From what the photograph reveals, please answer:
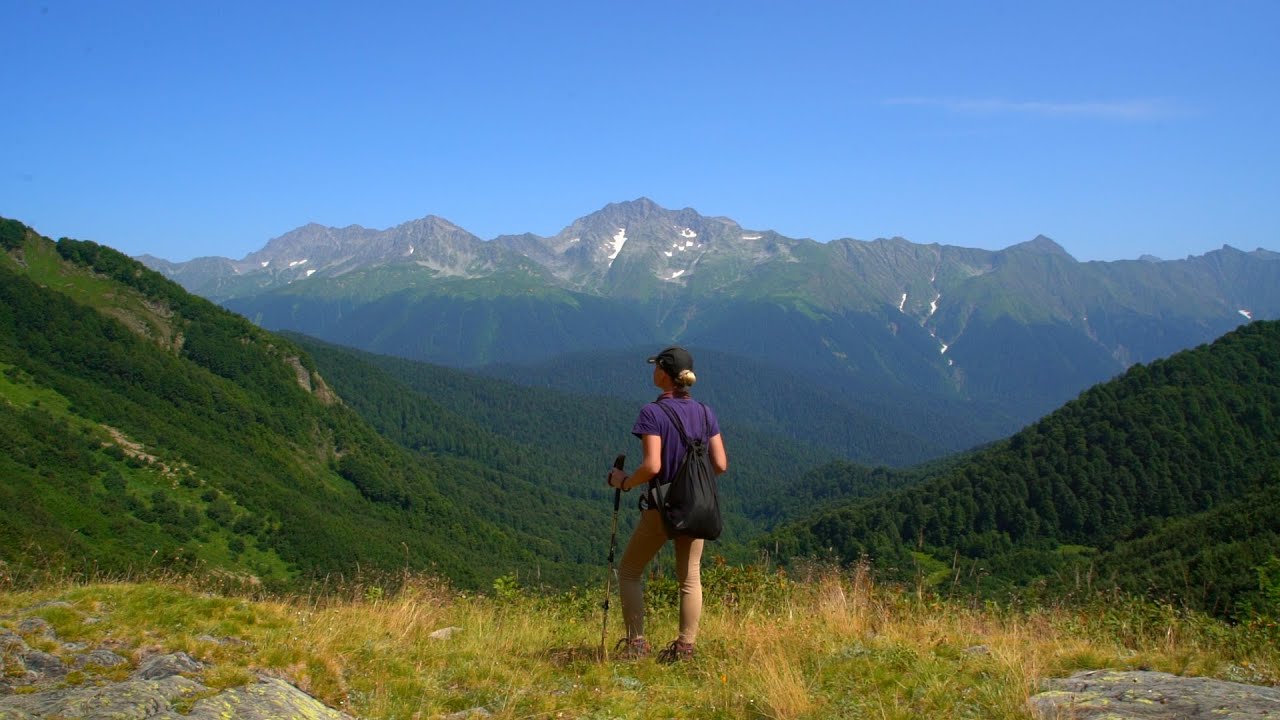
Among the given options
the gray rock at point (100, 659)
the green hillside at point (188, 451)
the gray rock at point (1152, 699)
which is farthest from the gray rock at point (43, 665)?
the green hillside at point (188, 451)

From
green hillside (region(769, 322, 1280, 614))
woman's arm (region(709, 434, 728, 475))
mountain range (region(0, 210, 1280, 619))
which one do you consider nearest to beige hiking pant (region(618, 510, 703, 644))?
woman's arm (region(709, 434, 728, 475))

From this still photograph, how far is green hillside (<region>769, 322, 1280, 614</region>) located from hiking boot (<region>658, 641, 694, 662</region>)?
246ft

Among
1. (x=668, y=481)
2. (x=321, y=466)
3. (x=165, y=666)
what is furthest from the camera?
(x=321, y=466)

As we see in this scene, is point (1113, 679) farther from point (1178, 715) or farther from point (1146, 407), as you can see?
point (1146, 407)

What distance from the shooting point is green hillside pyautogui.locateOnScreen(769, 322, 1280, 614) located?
88.6 metres

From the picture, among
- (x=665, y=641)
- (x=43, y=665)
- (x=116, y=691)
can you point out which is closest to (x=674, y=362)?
(x=665, y=641)

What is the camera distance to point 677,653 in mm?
7695

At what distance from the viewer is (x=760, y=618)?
9.08 meters

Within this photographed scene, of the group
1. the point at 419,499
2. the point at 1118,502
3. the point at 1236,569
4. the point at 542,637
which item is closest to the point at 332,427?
the point at 419,499

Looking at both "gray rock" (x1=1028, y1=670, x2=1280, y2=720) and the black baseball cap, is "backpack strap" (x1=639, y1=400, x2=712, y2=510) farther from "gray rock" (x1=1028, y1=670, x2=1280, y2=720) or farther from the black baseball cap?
"gray rock" (x1=1028, y1=670, x2=1280, y2=720)

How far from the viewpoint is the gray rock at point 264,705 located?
17.2 feet

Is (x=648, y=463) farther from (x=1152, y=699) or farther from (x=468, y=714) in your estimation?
(x=1152, y=699)

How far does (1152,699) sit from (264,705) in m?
6.10

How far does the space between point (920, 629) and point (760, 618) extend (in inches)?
67.1
